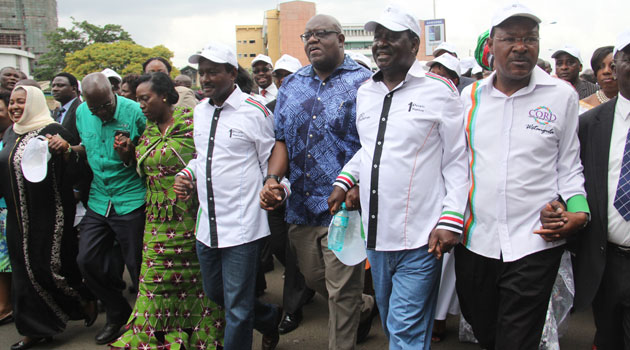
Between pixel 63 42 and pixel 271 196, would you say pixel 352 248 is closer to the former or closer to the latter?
pixel 271 196

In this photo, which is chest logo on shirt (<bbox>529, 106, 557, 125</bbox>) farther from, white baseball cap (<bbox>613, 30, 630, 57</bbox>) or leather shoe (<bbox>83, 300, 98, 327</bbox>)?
leather shoe (<bbox>83, 300, 98, 327</bbox>)

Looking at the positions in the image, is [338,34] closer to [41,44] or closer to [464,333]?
[464,333]

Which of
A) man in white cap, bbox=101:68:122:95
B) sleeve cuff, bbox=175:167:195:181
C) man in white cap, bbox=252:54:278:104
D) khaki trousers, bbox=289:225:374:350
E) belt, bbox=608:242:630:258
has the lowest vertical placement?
khaki trousers, bbox=289:225:374:350

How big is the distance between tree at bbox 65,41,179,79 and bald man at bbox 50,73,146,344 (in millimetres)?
52821

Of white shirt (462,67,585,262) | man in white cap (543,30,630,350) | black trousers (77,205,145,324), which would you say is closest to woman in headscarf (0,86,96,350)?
black trousers (77,205,145,324)

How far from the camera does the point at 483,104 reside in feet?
8.98

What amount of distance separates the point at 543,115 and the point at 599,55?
278cm

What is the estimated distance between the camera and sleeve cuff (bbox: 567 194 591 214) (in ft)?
8.18

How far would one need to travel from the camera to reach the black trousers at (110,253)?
431cm

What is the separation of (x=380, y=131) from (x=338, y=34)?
110 centimetres

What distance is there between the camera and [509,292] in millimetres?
2664

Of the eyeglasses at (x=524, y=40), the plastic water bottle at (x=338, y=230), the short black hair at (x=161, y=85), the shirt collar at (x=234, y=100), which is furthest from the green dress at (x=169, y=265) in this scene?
the eyeglasses at (x=524, y=40)

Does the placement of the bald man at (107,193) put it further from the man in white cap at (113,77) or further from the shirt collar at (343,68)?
the man in white cap at (113,77)

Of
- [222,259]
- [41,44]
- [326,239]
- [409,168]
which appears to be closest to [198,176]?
[222,259]
